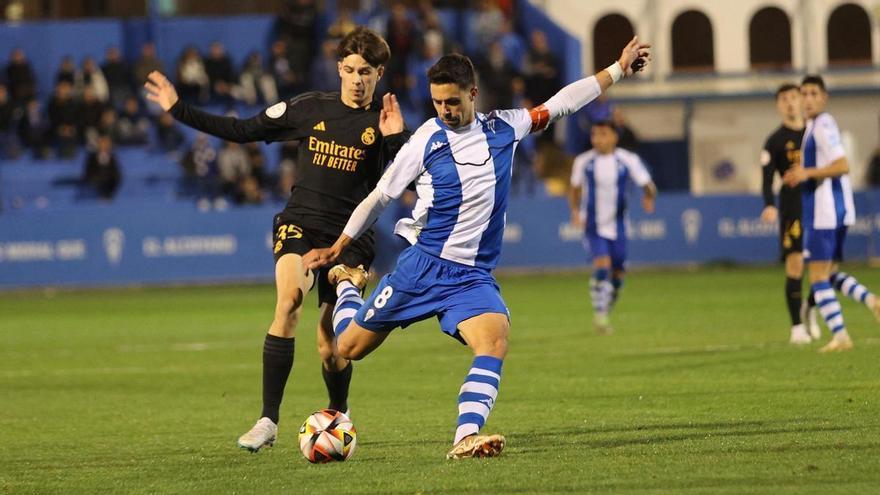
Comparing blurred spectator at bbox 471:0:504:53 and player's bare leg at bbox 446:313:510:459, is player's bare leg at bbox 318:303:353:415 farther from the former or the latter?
blurred spectator at bbox 471:0:504:53

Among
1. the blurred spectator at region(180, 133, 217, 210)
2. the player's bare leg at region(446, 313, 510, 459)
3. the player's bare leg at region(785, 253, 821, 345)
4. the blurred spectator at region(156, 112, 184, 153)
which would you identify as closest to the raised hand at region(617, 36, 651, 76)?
the player's bare leg at region(446, 313, 510, 459)

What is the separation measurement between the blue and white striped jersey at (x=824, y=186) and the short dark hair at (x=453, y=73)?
685 centimetres

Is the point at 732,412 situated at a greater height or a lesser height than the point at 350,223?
lesser

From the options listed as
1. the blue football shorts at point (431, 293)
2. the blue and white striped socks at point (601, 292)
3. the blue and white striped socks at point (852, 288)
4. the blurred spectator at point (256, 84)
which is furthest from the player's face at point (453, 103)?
the blurred spectator at point (256, 84)

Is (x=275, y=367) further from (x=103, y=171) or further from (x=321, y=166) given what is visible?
(x=103, y=171)

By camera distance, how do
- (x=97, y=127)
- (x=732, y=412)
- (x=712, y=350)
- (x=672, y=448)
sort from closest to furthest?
(x=672, y=448) → (x=732, y=412) → (x=712, y=350) → (x=97, y=127)

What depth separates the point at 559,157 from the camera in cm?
3244

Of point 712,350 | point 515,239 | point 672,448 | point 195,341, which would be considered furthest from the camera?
point 515,239

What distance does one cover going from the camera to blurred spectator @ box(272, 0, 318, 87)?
32375 mm

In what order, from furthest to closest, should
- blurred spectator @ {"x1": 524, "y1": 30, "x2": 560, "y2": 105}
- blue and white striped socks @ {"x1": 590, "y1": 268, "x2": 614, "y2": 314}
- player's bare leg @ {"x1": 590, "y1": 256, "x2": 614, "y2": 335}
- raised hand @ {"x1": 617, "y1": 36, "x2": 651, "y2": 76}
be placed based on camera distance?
blurred spectator @ {"x1": 524, "y1": 30, "x2": 560, "y2": 105} → blue and white striped socks @ {"x1": 590, "y1": 268, "x2": 614, "y2": 314} → player's bare leg @ {"x1": 590, "y1": 256, "x2": 614, "y2": 335} → raised hand @ {"x1": 617, "y1": 36, "x2": 651, "y2": 76}

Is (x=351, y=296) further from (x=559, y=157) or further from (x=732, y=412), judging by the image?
(x=559, y=157)

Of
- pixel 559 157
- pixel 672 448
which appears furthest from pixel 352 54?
pixel 559 157

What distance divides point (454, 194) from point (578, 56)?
92.2 feet

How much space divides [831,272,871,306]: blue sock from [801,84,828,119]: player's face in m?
1.55
